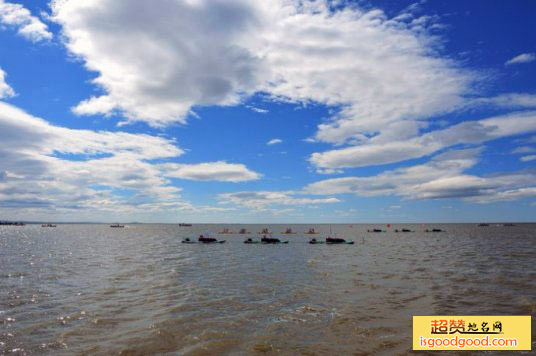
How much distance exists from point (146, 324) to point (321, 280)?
18.1 metres

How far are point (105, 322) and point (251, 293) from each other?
10819 millimetres

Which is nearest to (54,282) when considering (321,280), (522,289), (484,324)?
(321,280)

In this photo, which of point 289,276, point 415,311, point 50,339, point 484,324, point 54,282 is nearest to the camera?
point 484,324

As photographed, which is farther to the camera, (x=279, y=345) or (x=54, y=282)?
(x=54, y=282)

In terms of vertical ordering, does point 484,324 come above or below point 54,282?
above

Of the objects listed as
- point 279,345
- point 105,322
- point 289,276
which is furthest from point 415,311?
point 105,322

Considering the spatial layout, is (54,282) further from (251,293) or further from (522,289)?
(522,289)

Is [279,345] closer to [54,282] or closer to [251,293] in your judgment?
[251,293]

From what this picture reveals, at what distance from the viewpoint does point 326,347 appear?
50.9 feet

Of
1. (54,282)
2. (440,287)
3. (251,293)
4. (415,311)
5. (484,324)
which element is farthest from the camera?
(54,282)

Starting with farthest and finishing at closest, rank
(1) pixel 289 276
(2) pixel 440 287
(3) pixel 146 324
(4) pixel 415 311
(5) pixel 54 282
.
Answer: (1) pixel 289 276
(5) pixel 54 282
(2) pixel 440 287
(4) pixel 415 311
(3) pixel 146 324

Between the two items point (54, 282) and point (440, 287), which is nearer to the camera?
point (440, 287)

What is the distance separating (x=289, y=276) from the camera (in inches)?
1391

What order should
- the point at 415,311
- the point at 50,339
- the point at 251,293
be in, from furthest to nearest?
the point at 251,293 → the point at 415,311 → the point at 50,339
